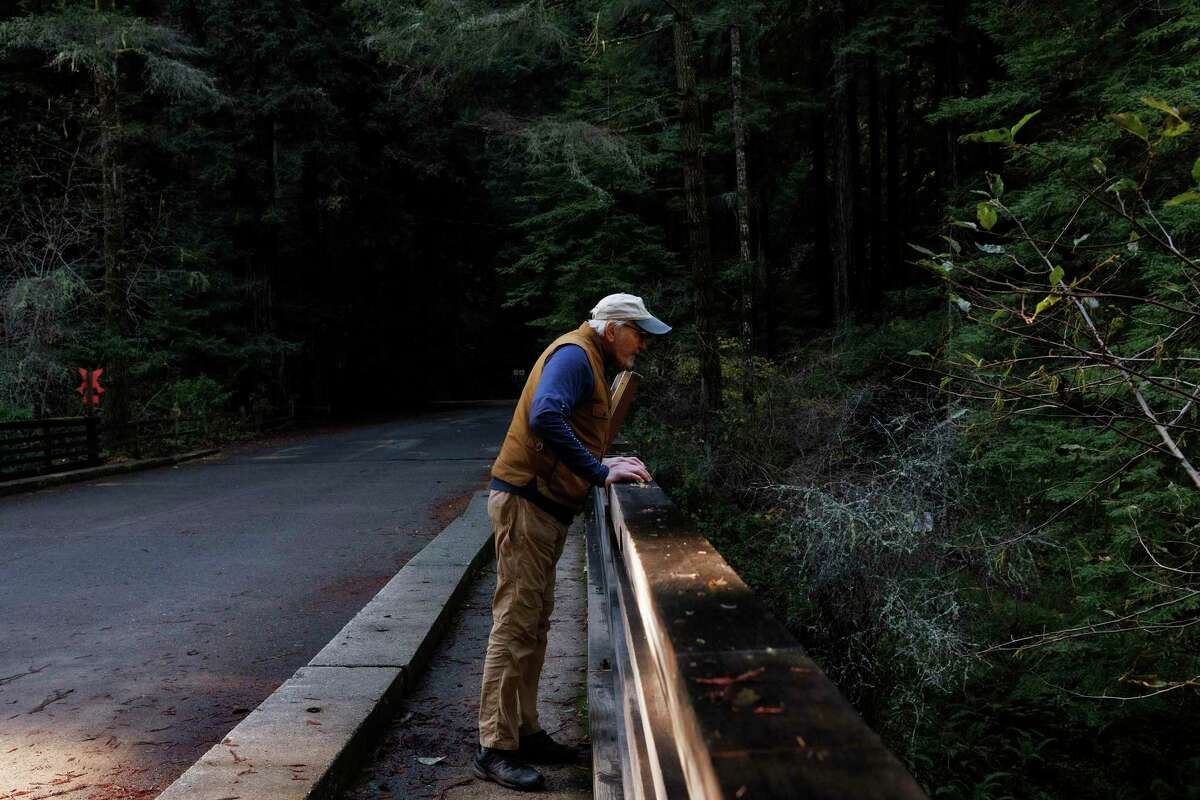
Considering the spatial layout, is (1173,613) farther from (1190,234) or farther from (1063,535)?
(1190,234)

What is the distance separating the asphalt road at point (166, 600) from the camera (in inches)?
175

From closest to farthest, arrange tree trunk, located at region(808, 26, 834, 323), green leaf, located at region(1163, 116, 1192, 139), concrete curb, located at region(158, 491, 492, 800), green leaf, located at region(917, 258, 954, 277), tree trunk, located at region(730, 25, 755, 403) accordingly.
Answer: green leaf, located at region(1163, 116, 1192, 139) → concrete curb, located at region(158, 491, 492, 800) → green leaf, located at region(917, 258, 954, 277) → tree trunk, located at region(730, 25, 755, 403) → tree trunk, located at region(808, 26, 834, 323)

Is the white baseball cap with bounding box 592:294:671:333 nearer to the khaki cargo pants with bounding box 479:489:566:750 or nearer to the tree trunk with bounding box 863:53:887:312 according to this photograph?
the khaki cargo pants with bounding box 479:489:566:750

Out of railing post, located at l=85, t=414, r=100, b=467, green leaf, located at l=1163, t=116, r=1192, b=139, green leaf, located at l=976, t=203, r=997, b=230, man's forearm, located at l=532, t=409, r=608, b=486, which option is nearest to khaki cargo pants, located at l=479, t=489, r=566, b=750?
man's forearm, located at l=532, t=409, r=608, b=486

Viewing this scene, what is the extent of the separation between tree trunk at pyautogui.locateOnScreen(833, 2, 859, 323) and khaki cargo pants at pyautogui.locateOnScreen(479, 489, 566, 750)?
61.4 feet

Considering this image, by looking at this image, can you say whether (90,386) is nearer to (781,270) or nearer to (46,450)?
(46,450)

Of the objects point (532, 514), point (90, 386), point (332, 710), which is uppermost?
point (90, 386)

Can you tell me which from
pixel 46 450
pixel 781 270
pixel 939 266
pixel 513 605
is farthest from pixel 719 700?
pixel 781 270

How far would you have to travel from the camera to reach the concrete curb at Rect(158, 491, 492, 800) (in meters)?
3.41

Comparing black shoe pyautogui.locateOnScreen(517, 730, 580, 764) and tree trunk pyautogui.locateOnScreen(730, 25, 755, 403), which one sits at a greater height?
tree trunk pyautogui.locateOnScreen(730, 25, 755, 403)

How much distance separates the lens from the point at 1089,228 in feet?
28.4

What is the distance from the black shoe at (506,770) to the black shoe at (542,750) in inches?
5.5

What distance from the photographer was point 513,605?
3.96 meters

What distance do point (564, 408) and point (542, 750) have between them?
1.55m
